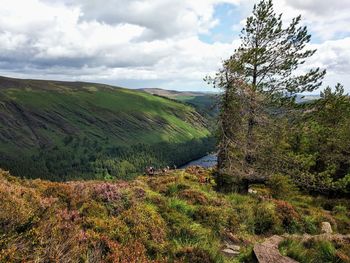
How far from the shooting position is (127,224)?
8.68m

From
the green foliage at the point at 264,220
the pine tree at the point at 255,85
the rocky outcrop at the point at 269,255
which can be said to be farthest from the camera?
the pine tree at the point at 255,85

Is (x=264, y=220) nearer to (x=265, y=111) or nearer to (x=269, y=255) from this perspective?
(x=269, y=255)

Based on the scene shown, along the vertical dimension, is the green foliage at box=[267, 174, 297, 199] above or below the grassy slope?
below

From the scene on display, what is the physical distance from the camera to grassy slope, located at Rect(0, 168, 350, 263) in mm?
5930

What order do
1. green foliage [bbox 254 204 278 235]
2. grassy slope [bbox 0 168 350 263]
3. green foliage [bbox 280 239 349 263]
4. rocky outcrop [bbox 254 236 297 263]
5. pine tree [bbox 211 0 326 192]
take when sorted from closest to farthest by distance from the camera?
grassy slope [bbox 0 168 350 263]
rocky outcrop [bbox 254 236 297 263]
green foliage [bbox 280 239 349 263]
green foliage [bbox 254 204 278 235]
pine tree [bbox 211 0 326 192]

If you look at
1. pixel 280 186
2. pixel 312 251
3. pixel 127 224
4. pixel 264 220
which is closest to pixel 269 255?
pixel 312 251

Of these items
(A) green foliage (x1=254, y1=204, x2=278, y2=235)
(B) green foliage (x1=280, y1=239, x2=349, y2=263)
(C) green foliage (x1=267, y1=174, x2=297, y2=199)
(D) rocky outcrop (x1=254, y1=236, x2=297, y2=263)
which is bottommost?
(C) green foliage (x1=267, y1=174, x2=297, y2=199)

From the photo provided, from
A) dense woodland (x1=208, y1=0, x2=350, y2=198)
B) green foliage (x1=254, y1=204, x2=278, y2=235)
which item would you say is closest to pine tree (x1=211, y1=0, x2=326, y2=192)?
dense woodland (x1=208, y1=0, x2=350, y2=198)

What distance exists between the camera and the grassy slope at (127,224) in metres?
5.93

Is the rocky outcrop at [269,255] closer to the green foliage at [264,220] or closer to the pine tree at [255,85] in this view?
the green foliage at [264,220]

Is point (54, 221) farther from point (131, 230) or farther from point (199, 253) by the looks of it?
point (199, 253)

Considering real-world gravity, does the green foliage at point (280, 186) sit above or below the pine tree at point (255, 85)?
below

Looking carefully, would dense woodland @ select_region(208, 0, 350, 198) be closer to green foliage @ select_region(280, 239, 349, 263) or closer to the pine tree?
the pine tree

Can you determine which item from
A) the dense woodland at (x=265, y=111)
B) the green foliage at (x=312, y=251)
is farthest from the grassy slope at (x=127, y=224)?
the dense woodland at (x=265, y=111)
